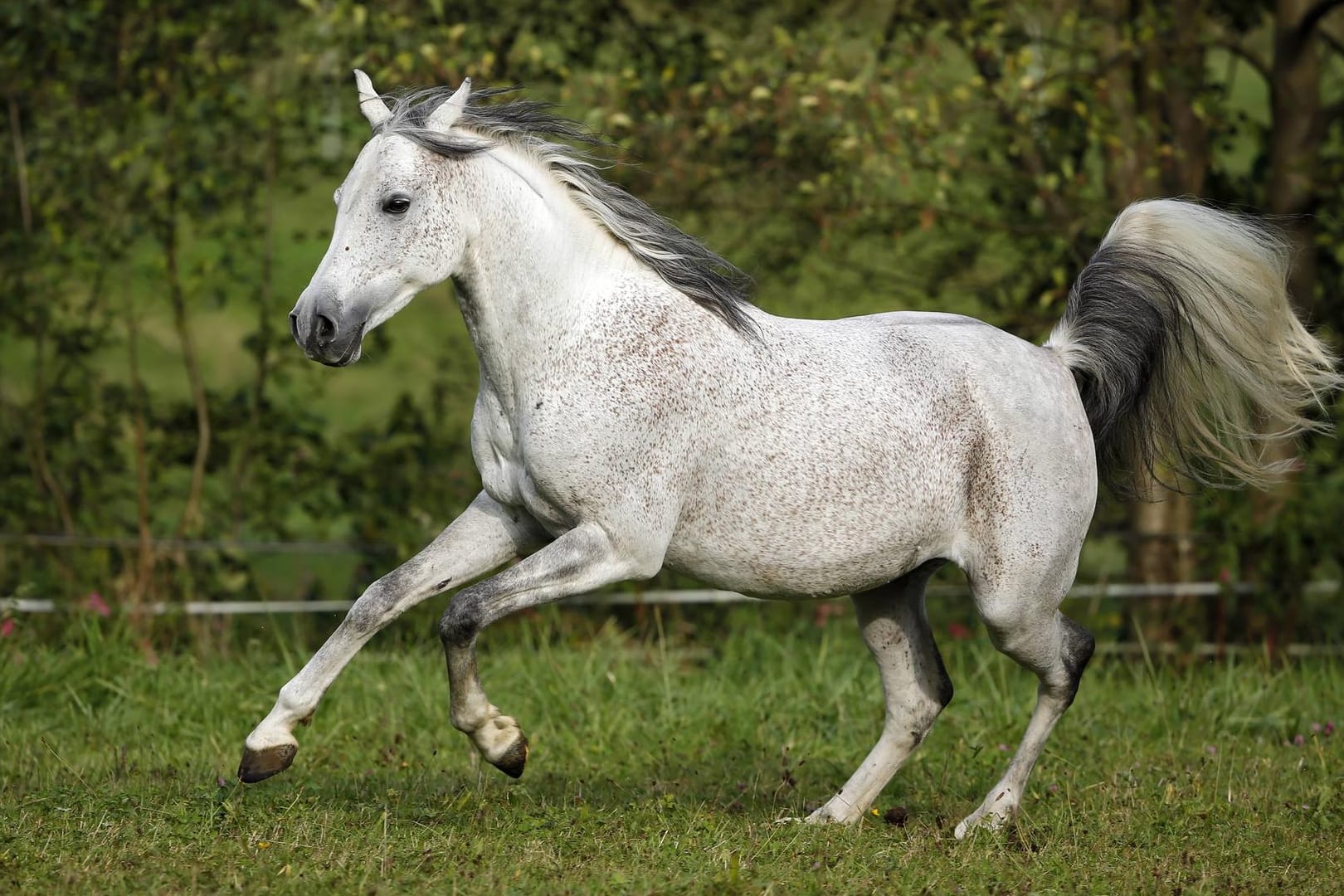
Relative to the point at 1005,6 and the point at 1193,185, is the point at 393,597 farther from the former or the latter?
the point at 1193,185

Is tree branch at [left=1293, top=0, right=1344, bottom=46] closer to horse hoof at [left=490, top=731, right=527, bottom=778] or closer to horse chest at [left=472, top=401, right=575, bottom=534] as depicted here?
horse chest at [left=472, top=401, right=575, bottom=534]

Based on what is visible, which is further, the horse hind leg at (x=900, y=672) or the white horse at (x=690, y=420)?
the horse hind leg at (x=900, y=672)

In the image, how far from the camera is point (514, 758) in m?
4.39

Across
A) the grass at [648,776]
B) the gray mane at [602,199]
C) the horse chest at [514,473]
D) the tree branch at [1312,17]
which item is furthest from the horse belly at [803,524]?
the tree branch at [1312,17]

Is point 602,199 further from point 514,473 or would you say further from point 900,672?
point 900,672

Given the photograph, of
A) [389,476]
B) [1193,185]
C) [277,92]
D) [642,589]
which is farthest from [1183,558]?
[277,92]

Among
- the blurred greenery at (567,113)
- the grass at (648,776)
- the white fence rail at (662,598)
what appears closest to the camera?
the grass at (648,776)

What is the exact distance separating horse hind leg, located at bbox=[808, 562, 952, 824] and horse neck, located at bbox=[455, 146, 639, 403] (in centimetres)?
154

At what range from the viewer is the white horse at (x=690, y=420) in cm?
420

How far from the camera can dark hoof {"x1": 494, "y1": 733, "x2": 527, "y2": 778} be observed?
438 cm

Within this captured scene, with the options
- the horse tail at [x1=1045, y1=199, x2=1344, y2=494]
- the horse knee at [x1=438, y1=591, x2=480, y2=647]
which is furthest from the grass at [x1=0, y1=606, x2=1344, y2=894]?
the horse tail at [x1=1045, y1=199, x2=1344, y2=494]

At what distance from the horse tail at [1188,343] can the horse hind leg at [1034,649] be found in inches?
24.6

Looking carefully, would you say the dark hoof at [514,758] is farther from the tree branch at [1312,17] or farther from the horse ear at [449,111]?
the tree branch at [1312,17]

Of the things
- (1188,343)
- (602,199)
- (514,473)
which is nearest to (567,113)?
(602,199)
